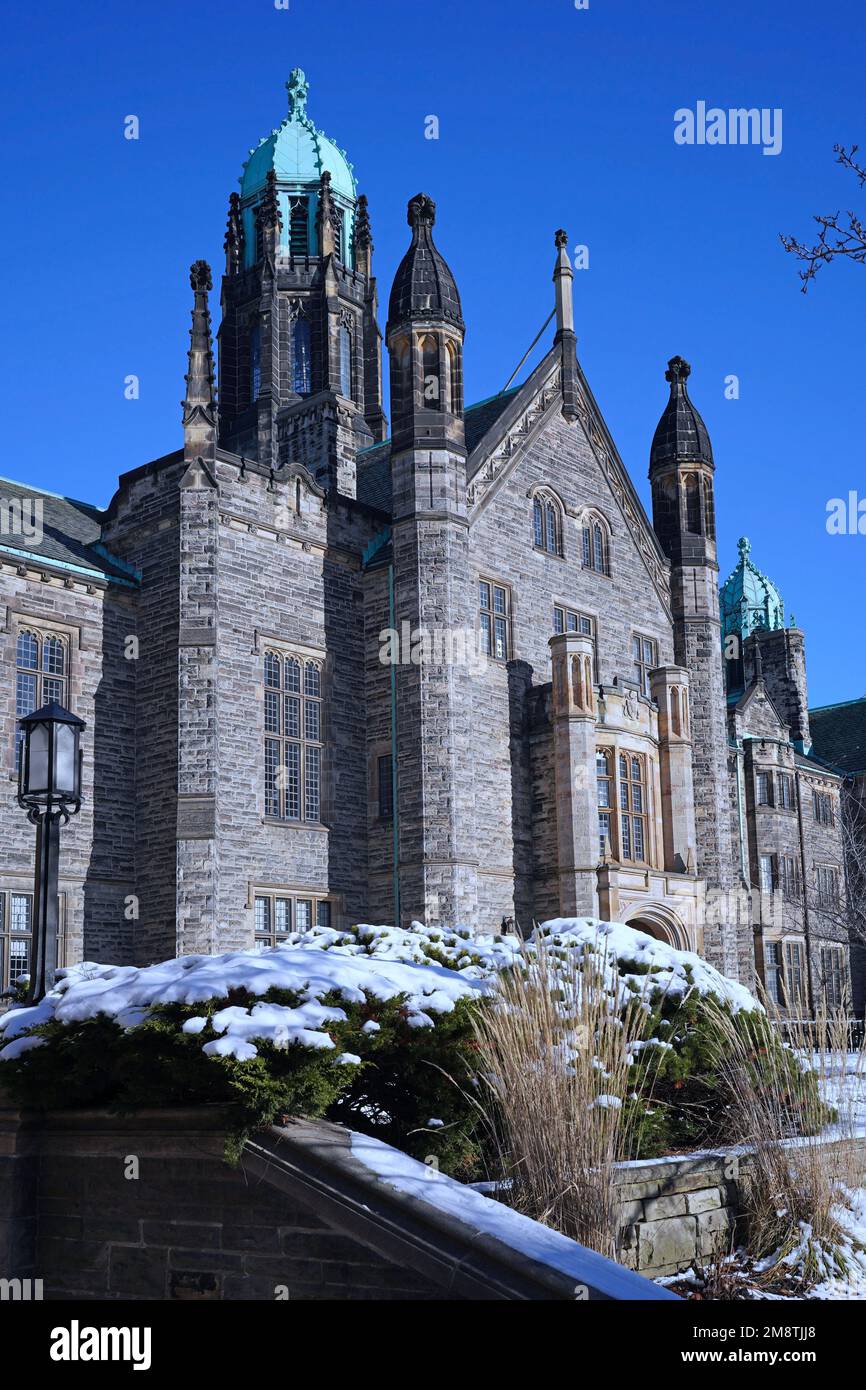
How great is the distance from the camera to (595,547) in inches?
1188

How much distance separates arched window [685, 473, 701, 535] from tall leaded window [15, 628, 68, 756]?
16.3 metres

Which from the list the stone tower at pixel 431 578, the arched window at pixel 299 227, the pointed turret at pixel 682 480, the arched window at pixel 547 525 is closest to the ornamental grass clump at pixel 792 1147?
the stone tower at pixel 431 578

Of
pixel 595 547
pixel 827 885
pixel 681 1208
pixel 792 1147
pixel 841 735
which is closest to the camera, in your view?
pixel 681 1208

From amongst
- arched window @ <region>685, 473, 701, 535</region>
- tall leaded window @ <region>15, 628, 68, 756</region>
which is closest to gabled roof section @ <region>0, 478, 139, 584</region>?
tall leaded window @ <region>15, 628, 68, 756</region>

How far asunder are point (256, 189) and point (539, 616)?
18936 mm

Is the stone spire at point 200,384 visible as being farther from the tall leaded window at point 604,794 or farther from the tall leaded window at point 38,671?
the tall leaded window at point 604,794

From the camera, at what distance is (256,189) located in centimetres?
3941

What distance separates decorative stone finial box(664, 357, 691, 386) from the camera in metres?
32.6

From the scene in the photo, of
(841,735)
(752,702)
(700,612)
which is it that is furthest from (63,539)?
(841,735)

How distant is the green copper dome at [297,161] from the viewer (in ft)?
A: 128

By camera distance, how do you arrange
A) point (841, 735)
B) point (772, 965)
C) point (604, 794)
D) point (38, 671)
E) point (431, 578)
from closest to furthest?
point (38, 671), point (431, 578), point (604, 794), point (772, 965), point (841, 735)

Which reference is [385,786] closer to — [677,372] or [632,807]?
[632,807]

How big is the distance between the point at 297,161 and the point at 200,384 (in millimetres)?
18737

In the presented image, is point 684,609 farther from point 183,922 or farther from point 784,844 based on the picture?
point 183,922
